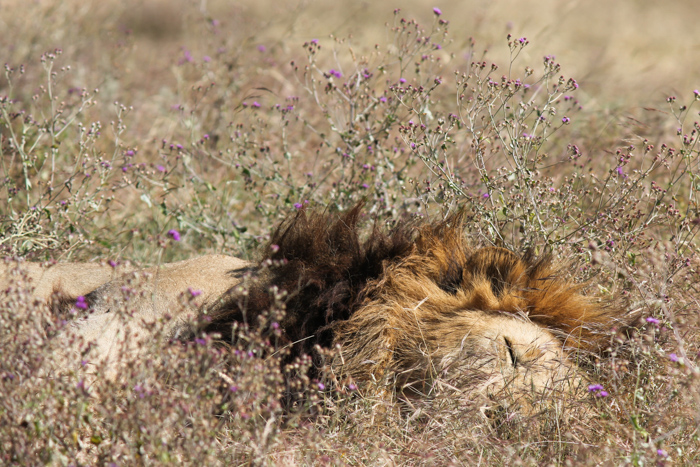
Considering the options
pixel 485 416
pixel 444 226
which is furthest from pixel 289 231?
pixel 485 416

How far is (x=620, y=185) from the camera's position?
11.4 feet

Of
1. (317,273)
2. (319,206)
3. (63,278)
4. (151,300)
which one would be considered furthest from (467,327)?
(63,278)

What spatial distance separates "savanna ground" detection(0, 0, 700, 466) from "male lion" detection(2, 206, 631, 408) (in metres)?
0.14

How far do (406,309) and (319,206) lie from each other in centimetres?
145

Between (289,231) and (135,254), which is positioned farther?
(135,254)

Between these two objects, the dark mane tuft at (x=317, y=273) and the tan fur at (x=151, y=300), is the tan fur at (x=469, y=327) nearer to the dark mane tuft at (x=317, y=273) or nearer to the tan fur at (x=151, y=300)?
the dark mane tuft at (x=317, y=273)

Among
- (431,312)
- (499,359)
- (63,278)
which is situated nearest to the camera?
(499,359)

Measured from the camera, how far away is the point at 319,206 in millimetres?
4215

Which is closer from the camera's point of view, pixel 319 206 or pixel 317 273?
pixel 317 273

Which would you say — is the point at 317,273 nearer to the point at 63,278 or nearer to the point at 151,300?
the point at 151,300

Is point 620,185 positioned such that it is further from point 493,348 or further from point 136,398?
point 136,398

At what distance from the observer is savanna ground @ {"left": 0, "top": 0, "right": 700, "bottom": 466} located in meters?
2.28

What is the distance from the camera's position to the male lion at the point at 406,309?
9.11ft

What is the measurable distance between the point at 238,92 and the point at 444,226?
4166mm
